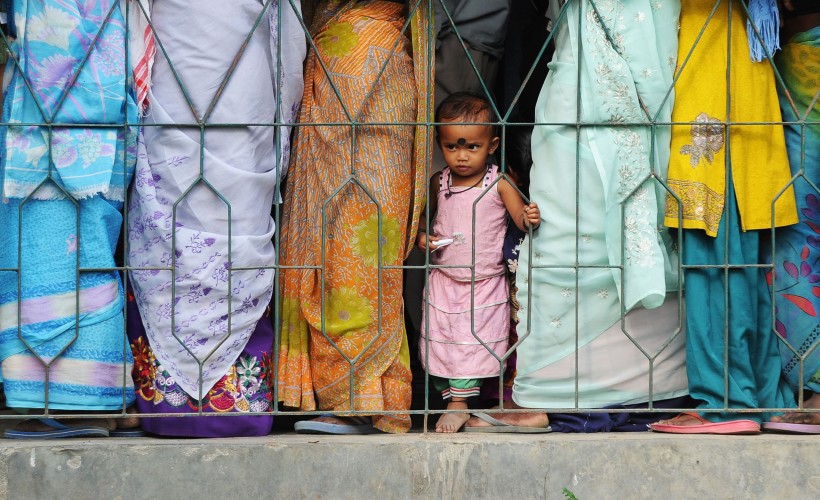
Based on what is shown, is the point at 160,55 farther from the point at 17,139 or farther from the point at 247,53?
the point at 17,139

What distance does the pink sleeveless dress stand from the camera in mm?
3732

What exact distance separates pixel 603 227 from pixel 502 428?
0.71 meters

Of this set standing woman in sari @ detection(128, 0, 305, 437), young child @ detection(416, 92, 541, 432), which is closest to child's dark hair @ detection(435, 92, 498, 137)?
young child @ detection(416, 92, 541, 432)

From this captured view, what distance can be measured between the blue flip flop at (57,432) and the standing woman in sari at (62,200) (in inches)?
3.2

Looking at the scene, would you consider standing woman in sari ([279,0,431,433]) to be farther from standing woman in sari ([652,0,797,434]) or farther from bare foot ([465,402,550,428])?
standing woman in sari ([652,0,797,434])

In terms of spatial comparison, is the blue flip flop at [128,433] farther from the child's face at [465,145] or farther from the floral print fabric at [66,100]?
the child's face at [465,145]

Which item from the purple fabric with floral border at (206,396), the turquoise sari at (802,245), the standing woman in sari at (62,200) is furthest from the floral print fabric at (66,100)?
the turquoise sari at (802,245)

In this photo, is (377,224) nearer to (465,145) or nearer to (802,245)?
(465,145)

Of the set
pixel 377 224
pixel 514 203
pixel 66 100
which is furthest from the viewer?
pixel 514 203

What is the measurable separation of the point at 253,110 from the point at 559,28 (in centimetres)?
103

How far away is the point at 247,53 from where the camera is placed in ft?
11.4

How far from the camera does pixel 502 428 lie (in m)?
3.61

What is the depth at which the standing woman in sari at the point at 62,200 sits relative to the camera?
11.0 feet

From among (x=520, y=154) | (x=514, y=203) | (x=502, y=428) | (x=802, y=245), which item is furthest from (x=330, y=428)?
(x=802, y=245)
